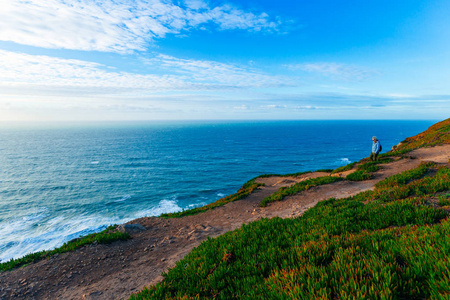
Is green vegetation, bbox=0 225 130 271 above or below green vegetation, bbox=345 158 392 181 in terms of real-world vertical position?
below

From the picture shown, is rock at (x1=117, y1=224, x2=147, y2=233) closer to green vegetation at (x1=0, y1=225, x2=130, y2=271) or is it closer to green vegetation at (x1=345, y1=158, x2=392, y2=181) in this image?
green vegetation at (x1=0, y1=225, x2=130, y2=271)

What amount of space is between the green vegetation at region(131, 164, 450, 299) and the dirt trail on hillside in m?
2.92

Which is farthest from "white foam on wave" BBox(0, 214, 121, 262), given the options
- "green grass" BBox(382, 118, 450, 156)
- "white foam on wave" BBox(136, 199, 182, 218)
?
"green grass" BBox(382, 118, 450, 156)

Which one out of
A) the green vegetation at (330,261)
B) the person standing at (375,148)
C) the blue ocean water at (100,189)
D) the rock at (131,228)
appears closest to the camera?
the green vegetation at (330,261)

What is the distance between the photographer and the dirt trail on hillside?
7453 mm

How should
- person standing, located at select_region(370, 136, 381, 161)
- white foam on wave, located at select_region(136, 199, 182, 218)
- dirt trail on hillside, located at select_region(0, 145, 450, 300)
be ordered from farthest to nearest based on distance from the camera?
white foam on wave, located at select_region(136, 199, 182, 218) → person standing, located at select_region(370, 136, 381, 161) → dirt trail on hillside, located at select_region(0, 145, 450, 300)

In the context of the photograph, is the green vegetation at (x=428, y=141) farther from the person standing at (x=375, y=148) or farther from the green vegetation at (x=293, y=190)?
the green vegetation at (x=293, y=190)

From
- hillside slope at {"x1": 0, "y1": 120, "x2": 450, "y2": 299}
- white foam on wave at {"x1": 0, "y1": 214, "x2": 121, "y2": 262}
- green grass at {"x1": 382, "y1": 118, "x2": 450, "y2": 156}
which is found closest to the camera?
hillside slope at {"x1": 0, "y1": 120, "x2": 450, "y2": 299}

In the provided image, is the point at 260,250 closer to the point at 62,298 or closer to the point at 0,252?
the point at 62,298

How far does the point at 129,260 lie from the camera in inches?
368

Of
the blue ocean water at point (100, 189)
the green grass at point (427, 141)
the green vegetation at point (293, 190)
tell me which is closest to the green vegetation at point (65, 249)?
the green vegetation at point (293, 190)

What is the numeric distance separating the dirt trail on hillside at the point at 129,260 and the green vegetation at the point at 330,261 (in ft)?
9.58

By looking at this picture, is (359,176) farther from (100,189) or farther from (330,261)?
(100,189)

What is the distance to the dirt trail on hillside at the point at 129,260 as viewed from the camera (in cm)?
745
